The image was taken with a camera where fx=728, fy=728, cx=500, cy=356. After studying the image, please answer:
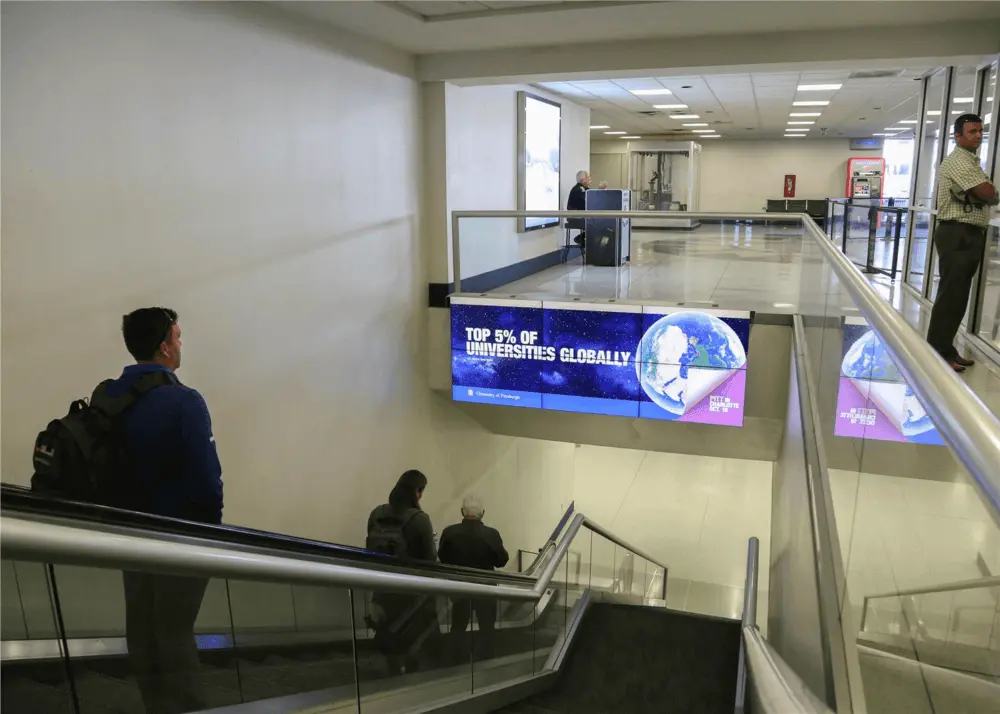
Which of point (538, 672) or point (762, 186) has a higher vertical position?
point (762, 186)

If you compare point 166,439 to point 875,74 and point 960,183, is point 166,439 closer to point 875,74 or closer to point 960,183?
point 960,183

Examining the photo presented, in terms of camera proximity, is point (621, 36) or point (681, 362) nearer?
point (621, 36)

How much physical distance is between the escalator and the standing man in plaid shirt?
285 cm

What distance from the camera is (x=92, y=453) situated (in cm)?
237

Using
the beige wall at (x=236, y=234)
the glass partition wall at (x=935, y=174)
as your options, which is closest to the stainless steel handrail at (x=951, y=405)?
the beige wall at (x=236, y=234)

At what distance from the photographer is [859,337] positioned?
2.05 metres

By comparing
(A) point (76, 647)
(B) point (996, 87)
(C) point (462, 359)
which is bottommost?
(C) point (462, 359)

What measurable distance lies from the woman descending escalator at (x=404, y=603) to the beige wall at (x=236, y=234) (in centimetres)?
137

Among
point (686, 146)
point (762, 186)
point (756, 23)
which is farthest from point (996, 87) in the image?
point (762, 186)

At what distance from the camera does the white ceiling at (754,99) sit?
35.9 feet

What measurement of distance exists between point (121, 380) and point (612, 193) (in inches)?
341

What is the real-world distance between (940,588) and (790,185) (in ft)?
93.5

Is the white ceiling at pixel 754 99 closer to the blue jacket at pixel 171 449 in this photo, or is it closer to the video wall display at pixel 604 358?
the video wall display at pixel 604 358

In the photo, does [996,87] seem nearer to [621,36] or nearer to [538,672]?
[621,36]
